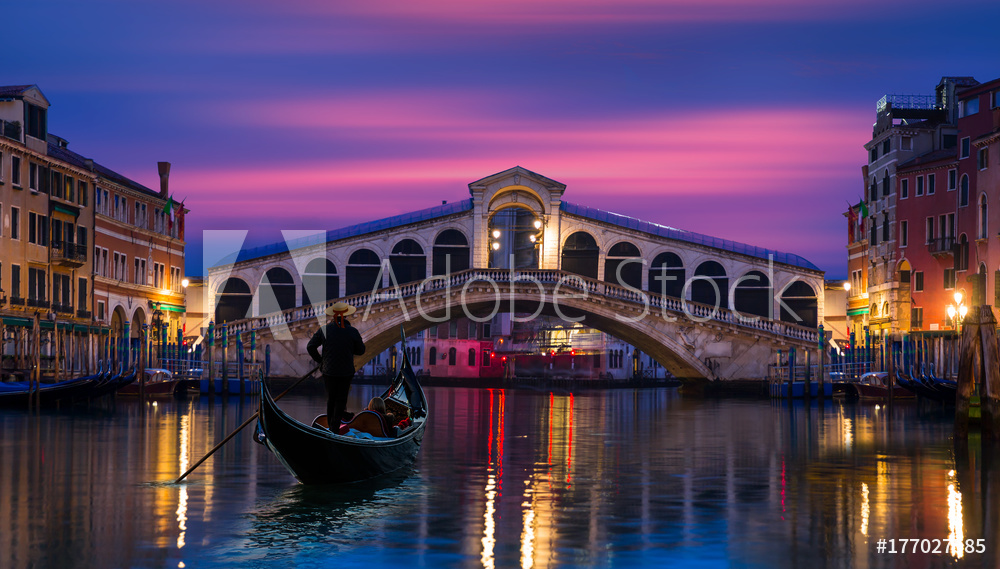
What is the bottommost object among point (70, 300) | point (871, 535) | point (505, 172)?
point (871, 535)

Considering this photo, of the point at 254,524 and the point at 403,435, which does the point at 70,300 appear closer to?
the point at 403,435

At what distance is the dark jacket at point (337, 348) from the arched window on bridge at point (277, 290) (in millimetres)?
30270

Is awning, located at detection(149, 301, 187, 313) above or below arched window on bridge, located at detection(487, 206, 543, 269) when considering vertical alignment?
below

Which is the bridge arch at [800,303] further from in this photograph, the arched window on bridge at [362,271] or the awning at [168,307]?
the awning at [168,307]

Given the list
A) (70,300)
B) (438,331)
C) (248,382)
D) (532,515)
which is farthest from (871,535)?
(438,331)

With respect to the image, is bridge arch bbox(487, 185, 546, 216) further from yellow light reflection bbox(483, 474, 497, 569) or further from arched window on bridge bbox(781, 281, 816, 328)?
yellow light reflection bbox(483, 474, 497, 569)

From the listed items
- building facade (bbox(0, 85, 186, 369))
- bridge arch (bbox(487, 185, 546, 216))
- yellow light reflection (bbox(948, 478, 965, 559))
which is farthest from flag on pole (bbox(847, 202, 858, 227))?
yellow light reflection (bbox(948, 478, 965, 559))

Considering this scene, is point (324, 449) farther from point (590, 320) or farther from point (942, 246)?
point (942, 246)

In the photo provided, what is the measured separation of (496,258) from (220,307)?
9.21 meters

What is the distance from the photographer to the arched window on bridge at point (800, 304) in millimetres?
40938

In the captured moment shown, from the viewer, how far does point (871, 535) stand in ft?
26.1

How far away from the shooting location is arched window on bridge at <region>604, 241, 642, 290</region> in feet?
132

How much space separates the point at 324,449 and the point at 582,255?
3075 cm

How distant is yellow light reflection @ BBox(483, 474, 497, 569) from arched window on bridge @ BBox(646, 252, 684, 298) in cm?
3037
